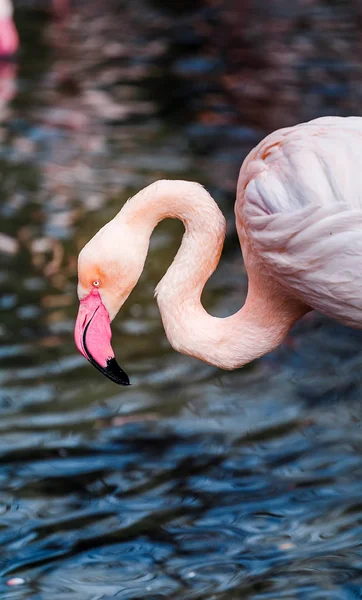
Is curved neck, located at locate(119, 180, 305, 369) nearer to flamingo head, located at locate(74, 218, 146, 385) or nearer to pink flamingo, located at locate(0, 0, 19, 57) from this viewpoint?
flamingo head, located at locate(74, 218, 146, 385)

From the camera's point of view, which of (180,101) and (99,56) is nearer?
(180,101)

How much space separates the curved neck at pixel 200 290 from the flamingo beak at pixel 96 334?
0.68ft

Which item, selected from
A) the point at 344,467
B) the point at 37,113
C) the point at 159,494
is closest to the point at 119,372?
the point at 159,494

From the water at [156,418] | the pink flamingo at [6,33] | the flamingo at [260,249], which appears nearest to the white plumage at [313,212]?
the flamingo at [260,249]

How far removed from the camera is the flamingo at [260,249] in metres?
3.35

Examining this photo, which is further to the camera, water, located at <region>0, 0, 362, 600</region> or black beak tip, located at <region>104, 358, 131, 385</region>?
water, located at <region>0, 0, 362, 600</region>

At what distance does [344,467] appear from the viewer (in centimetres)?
455

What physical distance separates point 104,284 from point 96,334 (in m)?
0.18

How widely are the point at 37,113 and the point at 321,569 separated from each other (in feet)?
22.0

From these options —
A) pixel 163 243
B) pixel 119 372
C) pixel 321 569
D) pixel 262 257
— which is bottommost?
pixel 163 243

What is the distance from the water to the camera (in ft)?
13.2

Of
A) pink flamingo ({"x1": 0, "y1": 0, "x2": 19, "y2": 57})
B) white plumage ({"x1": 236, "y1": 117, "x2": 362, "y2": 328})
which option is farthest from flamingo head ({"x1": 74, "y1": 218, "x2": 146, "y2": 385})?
pink flamingo ({"x1": 0, "y1": 0, "x2": 19, "y2": 57})

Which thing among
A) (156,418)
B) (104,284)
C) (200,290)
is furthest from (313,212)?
(156,418)

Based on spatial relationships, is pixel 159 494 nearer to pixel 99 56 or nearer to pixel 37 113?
pixel 37 113
